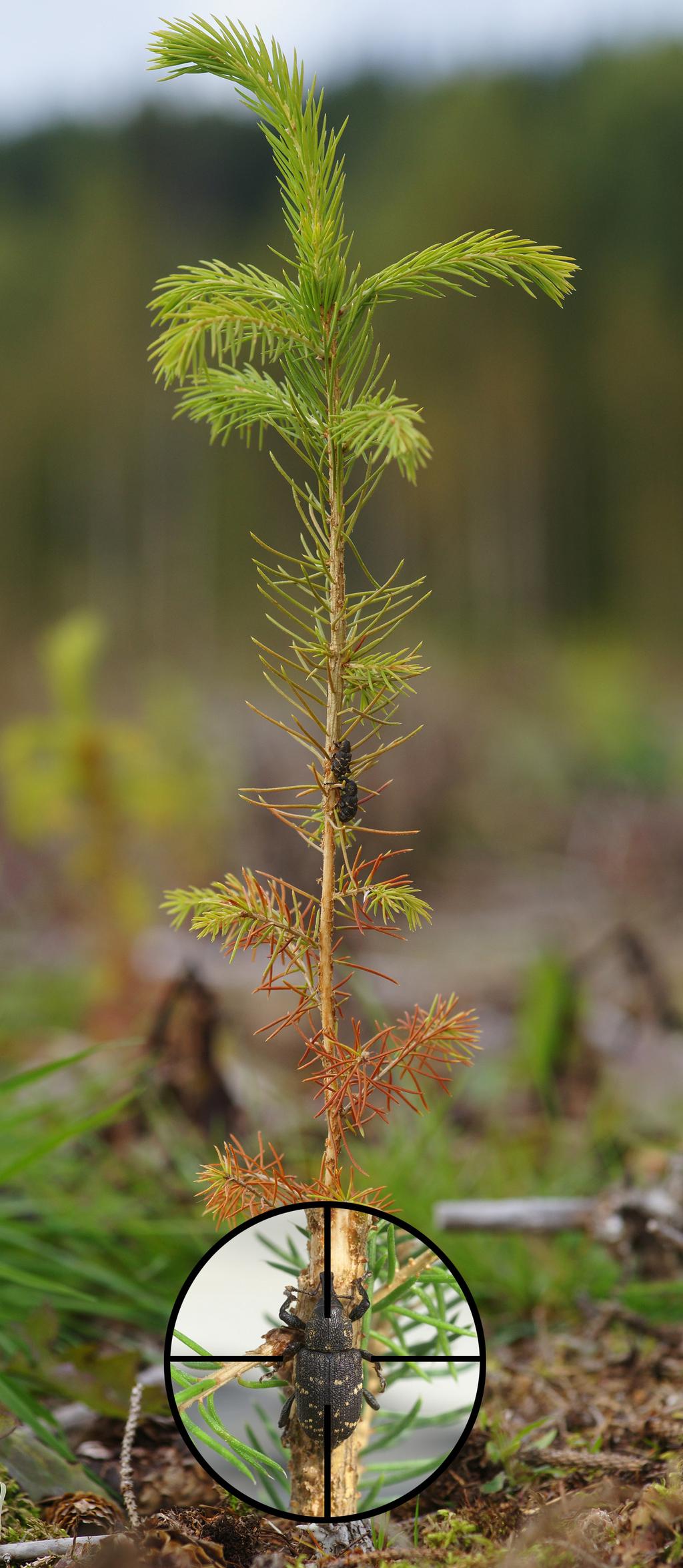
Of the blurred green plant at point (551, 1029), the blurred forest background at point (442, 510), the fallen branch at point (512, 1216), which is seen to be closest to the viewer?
the fallen branch at point (512, 1216)

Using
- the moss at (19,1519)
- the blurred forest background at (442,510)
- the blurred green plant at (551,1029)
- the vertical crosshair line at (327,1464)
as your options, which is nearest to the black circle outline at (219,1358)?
the vertical crosshair line at (327,1464)

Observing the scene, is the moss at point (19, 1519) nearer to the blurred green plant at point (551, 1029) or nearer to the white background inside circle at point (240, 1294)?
the white background inside circle at point (240, 1294)

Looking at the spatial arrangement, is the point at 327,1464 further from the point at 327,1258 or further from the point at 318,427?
the point at 318,427

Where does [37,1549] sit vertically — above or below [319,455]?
below

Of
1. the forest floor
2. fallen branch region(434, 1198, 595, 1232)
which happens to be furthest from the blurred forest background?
→ the forest floor

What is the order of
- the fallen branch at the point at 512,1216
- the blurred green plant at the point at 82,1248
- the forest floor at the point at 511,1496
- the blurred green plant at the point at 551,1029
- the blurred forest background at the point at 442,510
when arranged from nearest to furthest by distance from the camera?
the forest floor at the point at 511,1496
the blurred green plant at the point at 82,1248
the fallen branch at the point at 512,1216
the blurred green plant at the point at 551,1029
the blurred forest background at the point at 442,510

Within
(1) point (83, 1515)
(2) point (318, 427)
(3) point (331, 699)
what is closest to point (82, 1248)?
(1) point (83, 1515)

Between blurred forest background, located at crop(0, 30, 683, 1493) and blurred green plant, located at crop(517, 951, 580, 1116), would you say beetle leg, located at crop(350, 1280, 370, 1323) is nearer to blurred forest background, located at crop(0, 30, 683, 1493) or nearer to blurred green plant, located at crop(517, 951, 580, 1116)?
blurred green plant, located at crop(517, 951, 580, 1116)
